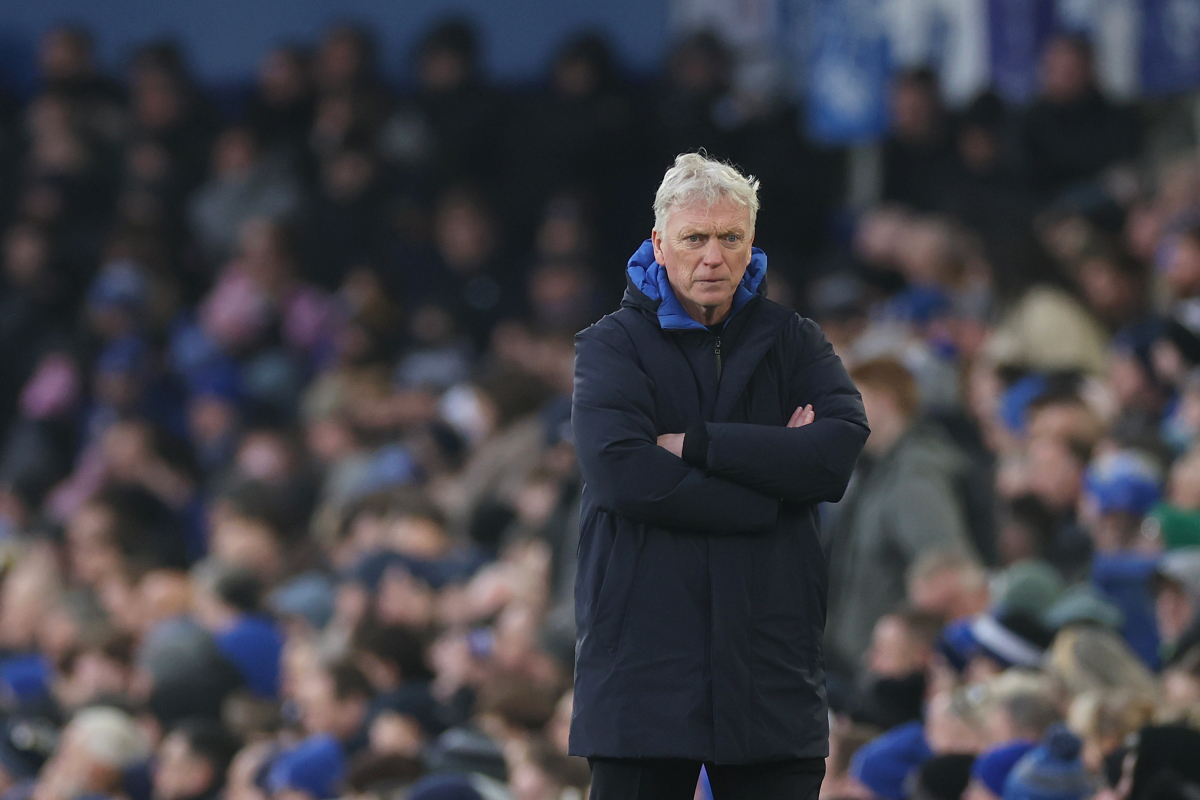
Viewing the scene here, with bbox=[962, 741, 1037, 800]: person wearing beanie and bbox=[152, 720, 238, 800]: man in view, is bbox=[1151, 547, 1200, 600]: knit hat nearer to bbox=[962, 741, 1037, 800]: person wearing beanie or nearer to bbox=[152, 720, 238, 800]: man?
bbox=[962, 741, 1037, 800]: person wearing beanie

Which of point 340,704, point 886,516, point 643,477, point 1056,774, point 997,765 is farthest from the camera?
point 340,704

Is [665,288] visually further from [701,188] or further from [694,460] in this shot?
[694,460]

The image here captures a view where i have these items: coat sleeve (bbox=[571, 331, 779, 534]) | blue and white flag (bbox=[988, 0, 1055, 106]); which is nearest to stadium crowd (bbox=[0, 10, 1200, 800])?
blue and white flag (bbox=[988, 0, 1055, 106])

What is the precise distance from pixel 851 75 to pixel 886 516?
4.83 meters

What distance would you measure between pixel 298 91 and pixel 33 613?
4.60m

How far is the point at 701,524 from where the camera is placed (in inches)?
138

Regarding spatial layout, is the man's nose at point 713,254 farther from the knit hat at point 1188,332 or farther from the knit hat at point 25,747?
the knit hat at point 25,747

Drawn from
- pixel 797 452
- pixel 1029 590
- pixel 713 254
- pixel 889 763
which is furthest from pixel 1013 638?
pixel 713 254

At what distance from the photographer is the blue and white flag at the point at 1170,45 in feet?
30.8

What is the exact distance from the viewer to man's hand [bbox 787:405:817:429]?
11.9 ft

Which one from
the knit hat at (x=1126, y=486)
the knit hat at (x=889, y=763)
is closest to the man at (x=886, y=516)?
Result: the knit hat at (x=1126, y=486)

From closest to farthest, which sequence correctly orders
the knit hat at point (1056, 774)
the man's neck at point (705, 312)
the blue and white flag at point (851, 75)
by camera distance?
the man's neck at point (705, 312) < the knit hat at point (1056, 774) < the blue and white flag at point (851, 75)

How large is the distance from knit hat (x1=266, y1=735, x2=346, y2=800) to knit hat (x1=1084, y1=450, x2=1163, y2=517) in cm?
261

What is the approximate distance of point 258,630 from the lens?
318 inches
